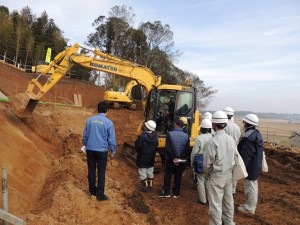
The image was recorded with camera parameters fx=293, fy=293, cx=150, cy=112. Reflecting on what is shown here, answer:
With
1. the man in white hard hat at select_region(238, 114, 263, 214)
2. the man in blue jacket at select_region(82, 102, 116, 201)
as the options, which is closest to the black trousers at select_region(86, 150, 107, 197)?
the man in blue jacket at select_region(82, 102, 116, 201)

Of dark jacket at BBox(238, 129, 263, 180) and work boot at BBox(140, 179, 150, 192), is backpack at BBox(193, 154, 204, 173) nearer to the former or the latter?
dark jacket at BBox(238, 129, 263, 180)

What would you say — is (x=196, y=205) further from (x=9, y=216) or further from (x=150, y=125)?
(x=9, y=216)

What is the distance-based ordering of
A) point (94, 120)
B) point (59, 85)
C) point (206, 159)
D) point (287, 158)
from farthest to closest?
1. point (59, 85)
2. point (287, 158)
3. point (94, 120)
4. point (206, 159)

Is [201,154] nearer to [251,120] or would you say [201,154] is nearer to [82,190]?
[251,120]

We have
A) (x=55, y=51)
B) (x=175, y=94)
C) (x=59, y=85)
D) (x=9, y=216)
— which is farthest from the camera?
(x=55, y=51)

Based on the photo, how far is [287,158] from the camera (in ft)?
39.9

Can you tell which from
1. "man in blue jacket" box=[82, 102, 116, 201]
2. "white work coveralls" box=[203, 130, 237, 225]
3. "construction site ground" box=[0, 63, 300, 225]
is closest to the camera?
"white work coveralls" box=[203, 130, 237, 225]

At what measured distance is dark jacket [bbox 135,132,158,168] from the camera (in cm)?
706

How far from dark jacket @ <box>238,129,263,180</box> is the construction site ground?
3.11 feet

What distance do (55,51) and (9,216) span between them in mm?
39855

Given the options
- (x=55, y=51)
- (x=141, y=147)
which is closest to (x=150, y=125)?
(x=141, y=147)

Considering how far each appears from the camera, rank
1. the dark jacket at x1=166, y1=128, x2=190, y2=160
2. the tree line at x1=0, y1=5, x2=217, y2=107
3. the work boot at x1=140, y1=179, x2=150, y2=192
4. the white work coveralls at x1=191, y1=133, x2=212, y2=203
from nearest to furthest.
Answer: the white work coveralls at x1=191, y1=133, x2=212, y2=203, the dark jacket at x1=166, y1=128, x2=190, y2=160, the work boot at x1=140, y1=179, x2=150, y2=192, the tree line at x1=0, y1=5, x2=217, y2=107

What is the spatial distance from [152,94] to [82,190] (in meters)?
4.47

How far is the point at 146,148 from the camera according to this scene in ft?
23.2
